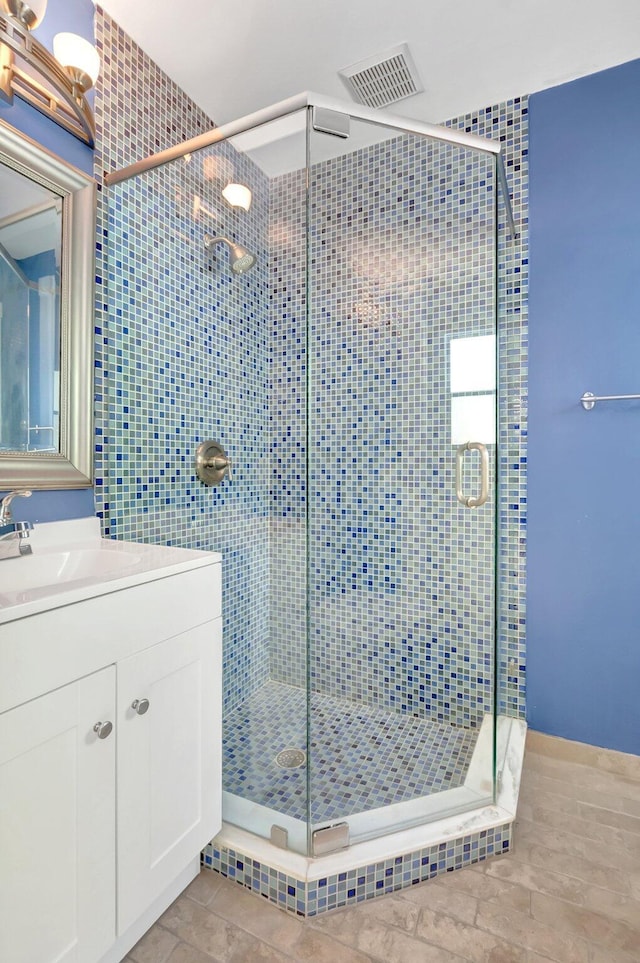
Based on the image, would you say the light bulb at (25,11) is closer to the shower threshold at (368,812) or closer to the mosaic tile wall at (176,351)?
the mosaic tile wall at (176,351)

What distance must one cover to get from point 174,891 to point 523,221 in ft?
8.26

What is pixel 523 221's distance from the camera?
1.86m

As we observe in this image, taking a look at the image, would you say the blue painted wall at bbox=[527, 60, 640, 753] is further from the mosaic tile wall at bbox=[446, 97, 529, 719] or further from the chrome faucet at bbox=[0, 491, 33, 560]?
the chrome faucet at bbox=[0, 491, 33, 560]

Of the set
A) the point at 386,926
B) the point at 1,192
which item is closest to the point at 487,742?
the point at 386,926

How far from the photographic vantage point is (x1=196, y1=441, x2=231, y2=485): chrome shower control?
176 cm

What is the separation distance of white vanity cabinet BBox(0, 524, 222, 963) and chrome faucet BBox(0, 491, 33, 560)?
0.11 feet

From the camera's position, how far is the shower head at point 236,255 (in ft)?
5.65

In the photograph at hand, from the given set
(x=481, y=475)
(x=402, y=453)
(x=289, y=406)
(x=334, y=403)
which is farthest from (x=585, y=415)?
(x=289, y=406)

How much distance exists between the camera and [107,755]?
2.99 ft

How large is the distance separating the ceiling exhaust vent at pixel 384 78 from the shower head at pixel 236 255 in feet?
2.46

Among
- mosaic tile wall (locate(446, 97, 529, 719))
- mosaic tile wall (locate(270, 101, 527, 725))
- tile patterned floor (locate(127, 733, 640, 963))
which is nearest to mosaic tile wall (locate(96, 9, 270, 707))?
mosaic tile wall (locate(270, 101, 527, 725))

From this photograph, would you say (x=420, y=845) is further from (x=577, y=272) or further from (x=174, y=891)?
(x=577, y=272)

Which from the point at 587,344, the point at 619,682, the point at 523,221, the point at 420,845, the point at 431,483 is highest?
the point at 523,221

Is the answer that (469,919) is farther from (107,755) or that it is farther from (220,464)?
(220,464)
